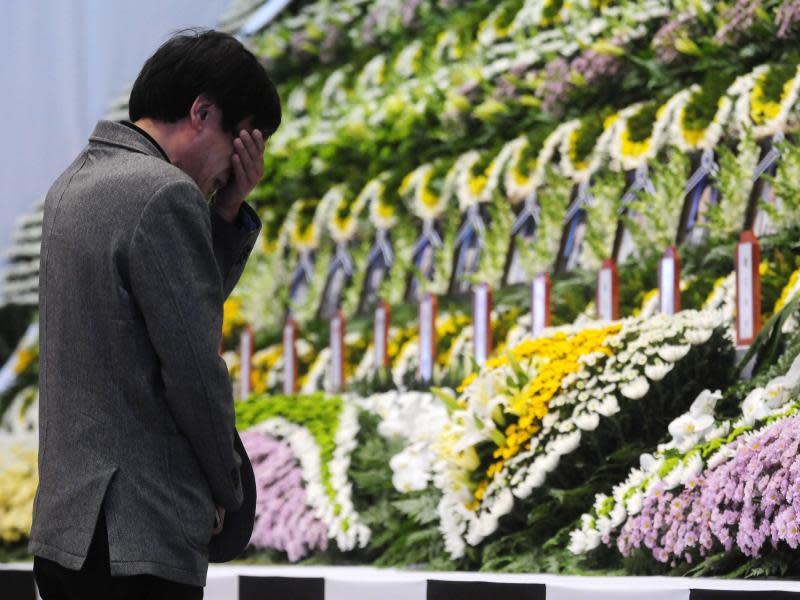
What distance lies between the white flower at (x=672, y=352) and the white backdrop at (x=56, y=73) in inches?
149

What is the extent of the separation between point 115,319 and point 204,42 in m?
0.35

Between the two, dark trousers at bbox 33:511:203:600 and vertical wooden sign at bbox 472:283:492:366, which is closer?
dark trousers at bbox 33:511:203:600

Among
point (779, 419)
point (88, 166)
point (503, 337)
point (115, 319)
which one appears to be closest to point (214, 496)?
point (115, 319)

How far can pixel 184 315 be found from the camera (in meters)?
1.45

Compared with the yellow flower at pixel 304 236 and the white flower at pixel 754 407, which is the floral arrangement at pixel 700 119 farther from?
the yellow flower at pixel 304 236

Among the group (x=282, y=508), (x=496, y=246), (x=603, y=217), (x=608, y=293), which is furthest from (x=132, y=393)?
(x=496, y=246)

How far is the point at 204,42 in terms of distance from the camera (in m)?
1.58

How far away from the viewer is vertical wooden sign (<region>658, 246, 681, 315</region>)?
3512mm

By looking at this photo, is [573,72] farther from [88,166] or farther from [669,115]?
[88,166]

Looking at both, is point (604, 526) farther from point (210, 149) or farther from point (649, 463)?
point (210, 149)

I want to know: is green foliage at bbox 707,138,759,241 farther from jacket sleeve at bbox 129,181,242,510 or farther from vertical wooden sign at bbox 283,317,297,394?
jacket sleeve at bbox 129,181,242,510

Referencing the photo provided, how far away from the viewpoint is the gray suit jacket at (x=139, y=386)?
1437 mm

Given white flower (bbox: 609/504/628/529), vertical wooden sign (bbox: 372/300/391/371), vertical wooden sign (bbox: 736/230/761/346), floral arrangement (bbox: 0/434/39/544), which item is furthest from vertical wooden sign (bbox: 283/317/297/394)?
white flower (bbox: 609/504/628/529)

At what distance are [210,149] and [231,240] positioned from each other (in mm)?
141
